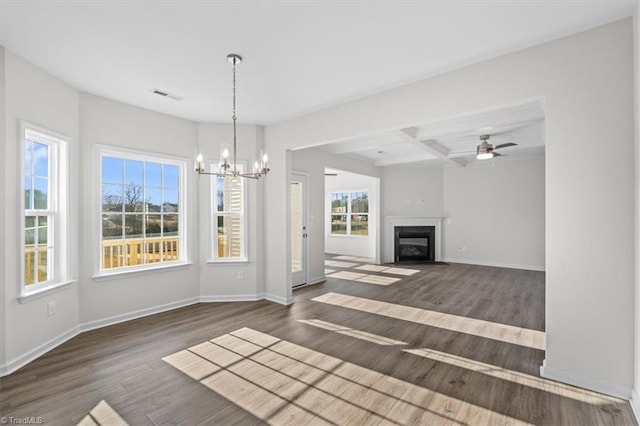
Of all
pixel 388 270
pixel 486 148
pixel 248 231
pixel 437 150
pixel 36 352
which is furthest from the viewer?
pixel 388 270

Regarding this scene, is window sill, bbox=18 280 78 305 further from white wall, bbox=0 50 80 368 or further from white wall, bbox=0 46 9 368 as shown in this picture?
white wall, bbox=0 46 9 368

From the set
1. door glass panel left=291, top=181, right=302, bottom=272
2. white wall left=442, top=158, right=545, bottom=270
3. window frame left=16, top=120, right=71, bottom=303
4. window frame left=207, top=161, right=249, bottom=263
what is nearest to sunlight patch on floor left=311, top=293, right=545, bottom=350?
door glass panel left=291, top=181, right=302, bottom=272

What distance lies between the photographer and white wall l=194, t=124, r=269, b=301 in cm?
493

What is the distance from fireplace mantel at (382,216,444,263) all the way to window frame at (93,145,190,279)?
5790mm

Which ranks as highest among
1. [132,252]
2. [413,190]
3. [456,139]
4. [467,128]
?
[456,139]

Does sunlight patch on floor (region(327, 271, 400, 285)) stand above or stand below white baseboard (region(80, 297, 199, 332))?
below

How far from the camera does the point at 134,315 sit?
417cm

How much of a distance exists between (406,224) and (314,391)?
274 inches

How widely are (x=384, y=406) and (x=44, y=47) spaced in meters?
4.18

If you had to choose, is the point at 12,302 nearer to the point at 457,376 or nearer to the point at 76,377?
the point at 76,377

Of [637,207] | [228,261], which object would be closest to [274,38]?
[637,207]

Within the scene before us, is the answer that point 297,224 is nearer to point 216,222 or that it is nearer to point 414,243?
point 216,222

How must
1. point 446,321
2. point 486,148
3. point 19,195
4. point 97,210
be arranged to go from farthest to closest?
point 486,148 < point 446,321 < point 97,210 < point 19,195

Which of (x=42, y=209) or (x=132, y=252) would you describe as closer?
(x=42, y=209)
